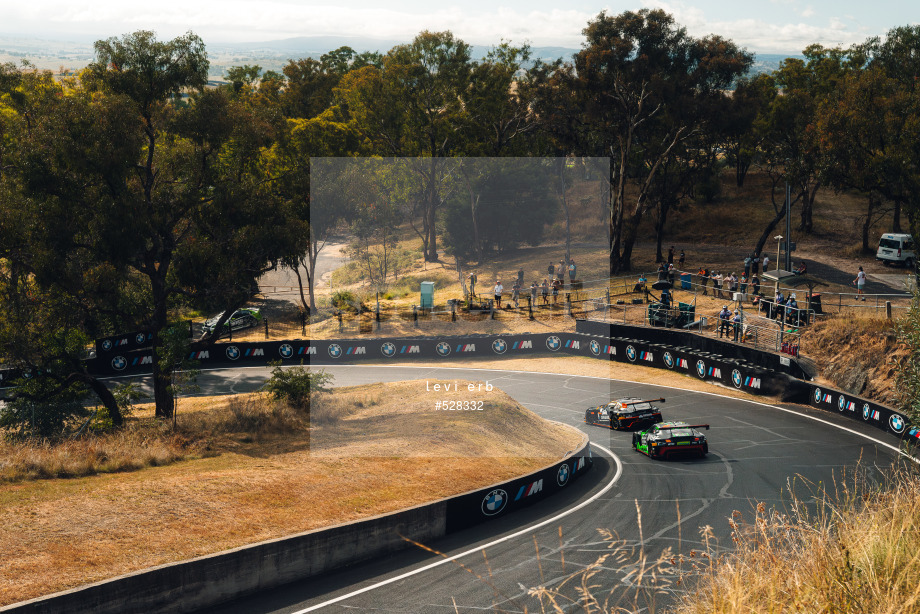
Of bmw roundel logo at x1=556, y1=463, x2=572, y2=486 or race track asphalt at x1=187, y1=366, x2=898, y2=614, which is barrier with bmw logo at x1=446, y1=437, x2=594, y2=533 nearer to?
bmw roundel logo at x1=556, y1=463, x2=572, y2=486

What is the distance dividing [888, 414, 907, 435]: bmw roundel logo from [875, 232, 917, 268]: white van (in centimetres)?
3128

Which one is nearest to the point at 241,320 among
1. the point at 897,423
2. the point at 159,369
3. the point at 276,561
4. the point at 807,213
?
the point at 159,369

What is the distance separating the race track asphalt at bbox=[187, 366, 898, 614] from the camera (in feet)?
48.7

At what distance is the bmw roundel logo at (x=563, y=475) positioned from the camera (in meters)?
22.9

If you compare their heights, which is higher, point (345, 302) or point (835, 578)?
point (835, 578)

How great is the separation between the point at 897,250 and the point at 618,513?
46340 mm

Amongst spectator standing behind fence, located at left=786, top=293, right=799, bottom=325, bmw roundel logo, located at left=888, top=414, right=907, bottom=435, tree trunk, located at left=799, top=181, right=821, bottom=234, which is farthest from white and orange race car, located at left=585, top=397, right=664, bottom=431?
tree trunk, located at left=799, top=181, right=821, bottom=234

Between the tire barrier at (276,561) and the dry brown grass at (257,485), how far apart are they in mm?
543

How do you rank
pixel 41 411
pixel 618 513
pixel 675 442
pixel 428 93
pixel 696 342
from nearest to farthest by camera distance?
pixel 618 513 < pixel 675 442 < pixel 41 411 < pixel 696 342 < pixel 428 93

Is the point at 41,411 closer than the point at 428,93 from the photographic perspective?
Yes

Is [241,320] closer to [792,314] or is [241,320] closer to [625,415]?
[625,415]

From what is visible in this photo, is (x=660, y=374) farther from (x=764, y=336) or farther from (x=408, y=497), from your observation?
(x=408, y=497)

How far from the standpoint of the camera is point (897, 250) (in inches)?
2172

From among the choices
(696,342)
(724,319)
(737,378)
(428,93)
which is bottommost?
(737,378)
